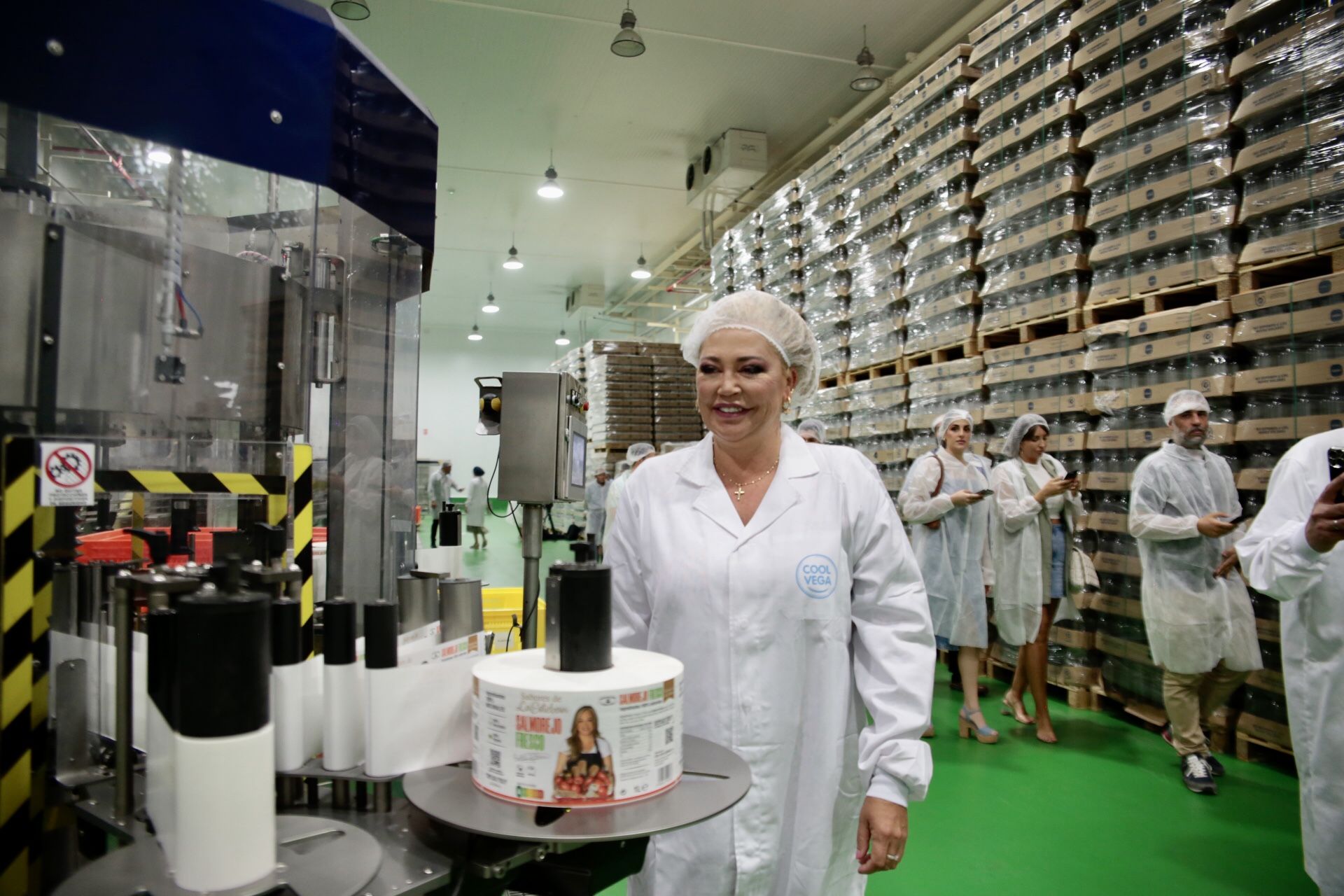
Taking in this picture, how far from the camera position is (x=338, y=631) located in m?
1.06

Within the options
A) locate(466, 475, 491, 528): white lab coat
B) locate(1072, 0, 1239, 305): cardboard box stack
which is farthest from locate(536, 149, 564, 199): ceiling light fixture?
locate(1072, 0, 1239, 305): cardboard box stack

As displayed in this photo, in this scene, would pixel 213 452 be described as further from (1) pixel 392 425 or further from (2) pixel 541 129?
(2) pixel 541 129

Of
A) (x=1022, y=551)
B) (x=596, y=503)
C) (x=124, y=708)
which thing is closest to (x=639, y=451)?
(x=596, y=503)

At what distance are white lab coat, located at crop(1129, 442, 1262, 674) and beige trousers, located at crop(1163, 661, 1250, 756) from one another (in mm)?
88

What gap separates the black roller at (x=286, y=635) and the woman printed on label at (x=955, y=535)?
12.8 feet

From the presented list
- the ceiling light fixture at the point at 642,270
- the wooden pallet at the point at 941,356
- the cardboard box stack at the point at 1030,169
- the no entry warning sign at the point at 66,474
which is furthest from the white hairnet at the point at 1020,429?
the ceiling light fixture at the point at 642,270

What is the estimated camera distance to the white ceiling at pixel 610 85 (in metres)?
6.79

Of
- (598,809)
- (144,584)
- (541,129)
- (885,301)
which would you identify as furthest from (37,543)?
(541,129)

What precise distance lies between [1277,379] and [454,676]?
3.97 m

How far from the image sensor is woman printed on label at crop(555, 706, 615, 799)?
90cm

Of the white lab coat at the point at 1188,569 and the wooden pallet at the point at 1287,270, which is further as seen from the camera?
the white lab coat at the point at 1188,569

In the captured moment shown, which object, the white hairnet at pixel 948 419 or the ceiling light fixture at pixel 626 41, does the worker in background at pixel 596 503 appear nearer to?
the ceiling light fixture at pixel 626 41

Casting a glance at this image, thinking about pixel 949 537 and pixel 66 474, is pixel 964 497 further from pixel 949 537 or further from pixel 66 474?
pixel 66 474

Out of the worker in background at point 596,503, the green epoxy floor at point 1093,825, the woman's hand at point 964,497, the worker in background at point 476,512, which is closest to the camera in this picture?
the green epoxy floor at point 1093,825
